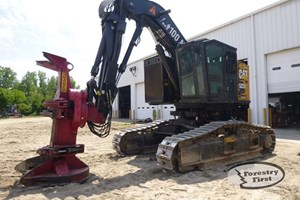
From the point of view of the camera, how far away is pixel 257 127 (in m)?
7.88

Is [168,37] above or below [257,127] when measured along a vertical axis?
above

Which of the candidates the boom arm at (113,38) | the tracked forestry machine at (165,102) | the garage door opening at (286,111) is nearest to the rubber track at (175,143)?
the tracked forestry machine at (165,102)

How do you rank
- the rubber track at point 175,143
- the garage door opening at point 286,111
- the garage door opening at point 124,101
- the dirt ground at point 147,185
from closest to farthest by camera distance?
the dirt ground at point 147,185
the rubber track at point 175,143
the garage door opening at point 286,111
the garage door opening at point 124,101

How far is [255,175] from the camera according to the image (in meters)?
5.83

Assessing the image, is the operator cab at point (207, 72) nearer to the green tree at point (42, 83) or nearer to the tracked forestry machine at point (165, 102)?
the tracked forestry machine at point (165, 102)


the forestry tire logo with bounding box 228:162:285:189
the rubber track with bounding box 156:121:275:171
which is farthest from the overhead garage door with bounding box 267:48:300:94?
the rubber track with bounding box 156:121:275:171

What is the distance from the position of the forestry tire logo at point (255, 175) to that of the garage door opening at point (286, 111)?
32.1 ft

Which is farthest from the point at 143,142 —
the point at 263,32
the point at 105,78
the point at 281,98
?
the point at 281,98

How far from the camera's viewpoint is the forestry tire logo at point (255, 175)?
520cm

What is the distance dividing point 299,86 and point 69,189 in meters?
12.3

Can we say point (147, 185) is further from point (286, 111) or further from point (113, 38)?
point (286, 111)

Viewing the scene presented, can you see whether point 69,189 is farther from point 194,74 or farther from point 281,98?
point 281,98

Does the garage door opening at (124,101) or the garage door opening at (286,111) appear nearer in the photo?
the garage door opening at (286,111)

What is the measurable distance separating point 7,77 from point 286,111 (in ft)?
292
